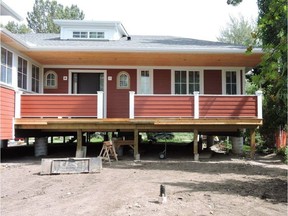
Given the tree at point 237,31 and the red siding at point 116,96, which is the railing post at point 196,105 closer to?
the red siding at point 116,96

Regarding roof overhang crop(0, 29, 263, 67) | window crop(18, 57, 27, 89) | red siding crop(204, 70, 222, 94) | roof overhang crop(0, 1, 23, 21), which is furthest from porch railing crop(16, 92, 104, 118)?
red siding crop(204, 70, 222, 94)

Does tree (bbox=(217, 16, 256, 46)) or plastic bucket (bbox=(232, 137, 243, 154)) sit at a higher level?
tree (bbox=(217, 16, 256, 46))

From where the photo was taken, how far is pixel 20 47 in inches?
464

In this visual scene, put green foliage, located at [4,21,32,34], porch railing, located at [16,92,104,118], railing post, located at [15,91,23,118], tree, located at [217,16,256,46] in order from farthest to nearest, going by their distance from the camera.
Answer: green foliage, located at [4,21,32,34]
tree, located at [217,16,256,46]
porch railing, located at [16,92,104,118]
railing post, located at [15,91,23,118]

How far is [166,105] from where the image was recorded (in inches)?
487

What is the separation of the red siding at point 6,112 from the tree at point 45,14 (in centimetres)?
4246

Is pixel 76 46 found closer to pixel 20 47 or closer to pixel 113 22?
pixel 20 47

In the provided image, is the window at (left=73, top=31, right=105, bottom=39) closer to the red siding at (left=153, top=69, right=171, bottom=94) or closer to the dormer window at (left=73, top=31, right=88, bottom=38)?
the dormer window at (left=73, top=31, right=88, bottom=38)

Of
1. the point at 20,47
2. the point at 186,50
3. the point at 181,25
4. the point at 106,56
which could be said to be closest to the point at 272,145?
the point at 186,50

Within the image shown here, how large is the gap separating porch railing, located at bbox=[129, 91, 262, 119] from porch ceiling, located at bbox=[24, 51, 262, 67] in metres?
1.57

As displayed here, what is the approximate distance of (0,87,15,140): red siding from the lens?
10.7m

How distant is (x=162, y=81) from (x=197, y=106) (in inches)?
114

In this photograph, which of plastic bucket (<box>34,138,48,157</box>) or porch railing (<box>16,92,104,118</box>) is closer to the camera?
porch railing (<box>16,92,104,118</box>)

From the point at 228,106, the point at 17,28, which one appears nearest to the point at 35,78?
the point at 228,106
